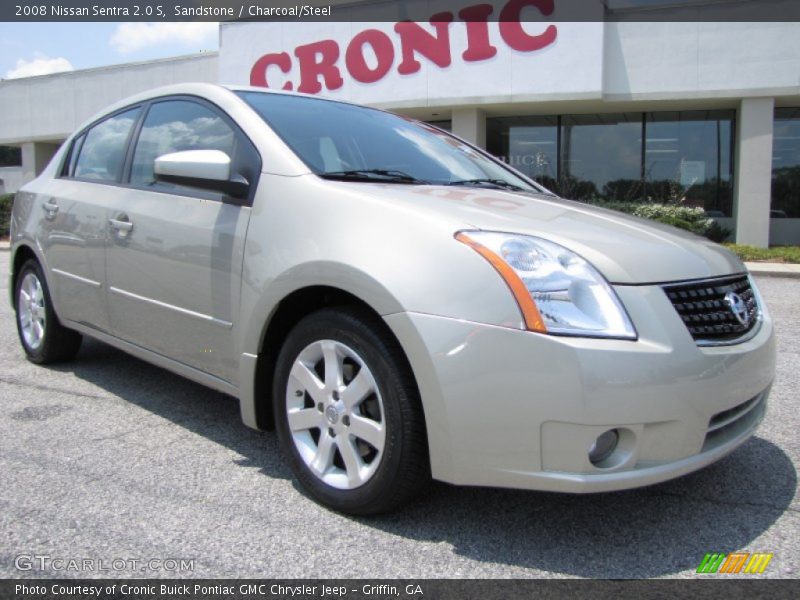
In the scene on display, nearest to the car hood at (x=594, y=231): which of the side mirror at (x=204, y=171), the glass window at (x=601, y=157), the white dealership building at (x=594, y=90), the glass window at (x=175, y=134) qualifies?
the side mirror at (x=204, y=171)

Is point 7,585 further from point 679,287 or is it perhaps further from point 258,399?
point 679,287

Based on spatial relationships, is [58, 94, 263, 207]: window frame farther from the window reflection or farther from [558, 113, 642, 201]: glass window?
[558, 113, 642, 201]: glass window

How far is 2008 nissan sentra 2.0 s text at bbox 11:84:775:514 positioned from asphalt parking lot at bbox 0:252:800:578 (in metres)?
0.22

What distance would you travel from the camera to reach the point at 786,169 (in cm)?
1603

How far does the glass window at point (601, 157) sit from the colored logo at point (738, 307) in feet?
47.5

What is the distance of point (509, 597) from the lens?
2057 millimetres

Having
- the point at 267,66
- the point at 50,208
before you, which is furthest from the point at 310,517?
the point at 267,66

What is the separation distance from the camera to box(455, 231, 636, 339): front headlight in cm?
210

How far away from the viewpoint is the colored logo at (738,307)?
2.46 metres

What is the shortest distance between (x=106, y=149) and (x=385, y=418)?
108 inches

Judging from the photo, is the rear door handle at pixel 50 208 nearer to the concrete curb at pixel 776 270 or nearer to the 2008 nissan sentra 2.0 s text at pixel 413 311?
the 2008 nissan sentra 2.0 s text at pixel 413 311

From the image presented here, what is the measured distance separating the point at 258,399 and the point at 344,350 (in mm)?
575

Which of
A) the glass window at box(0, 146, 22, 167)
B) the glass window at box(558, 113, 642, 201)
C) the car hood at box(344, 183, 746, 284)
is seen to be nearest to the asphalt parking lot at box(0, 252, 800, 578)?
the car hood at box(344, 183, 746, 284)

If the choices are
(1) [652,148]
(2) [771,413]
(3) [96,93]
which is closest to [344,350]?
(2) [771,413]
